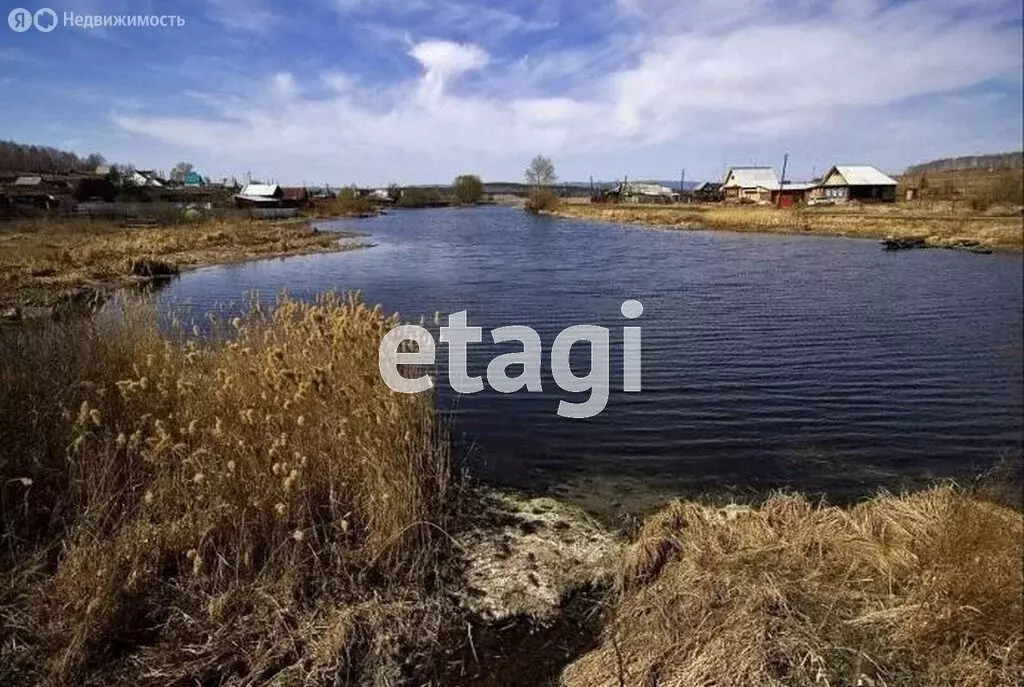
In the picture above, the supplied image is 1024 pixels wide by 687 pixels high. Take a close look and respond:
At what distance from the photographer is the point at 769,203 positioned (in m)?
84.6

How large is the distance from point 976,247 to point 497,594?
40.9 m

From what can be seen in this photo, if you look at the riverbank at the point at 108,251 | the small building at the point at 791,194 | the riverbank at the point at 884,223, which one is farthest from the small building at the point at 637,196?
the riverbank at the point at 108,251

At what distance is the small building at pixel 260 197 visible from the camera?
83.6 m

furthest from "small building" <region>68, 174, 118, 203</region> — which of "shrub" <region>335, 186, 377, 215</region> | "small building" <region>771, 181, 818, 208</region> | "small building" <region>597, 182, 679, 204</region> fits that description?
"small building" <region>597, 182, 679, 204</region>

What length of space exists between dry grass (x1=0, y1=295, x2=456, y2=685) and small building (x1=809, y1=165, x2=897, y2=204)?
263 feet

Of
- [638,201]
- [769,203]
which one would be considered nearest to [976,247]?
[769,203]

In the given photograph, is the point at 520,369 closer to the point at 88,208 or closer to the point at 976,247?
the point at 976,247

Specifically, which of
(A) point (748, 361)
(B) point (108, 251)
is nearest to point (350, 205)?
(B) point (108, 251)

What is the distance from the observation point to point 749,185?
312 feet

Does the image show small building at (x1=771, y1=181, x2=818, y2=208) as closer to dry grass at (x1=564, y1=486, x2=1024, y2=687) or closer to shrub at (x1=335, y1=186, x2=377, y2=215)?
shrub at (x1=335, y1=186, x2=377, y2=215)

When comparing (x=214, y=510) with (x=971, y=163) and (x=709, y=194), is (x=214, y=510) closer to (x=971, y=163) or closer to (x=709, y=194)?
(x=709, y=194)

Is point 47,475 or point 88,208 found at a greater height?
point 88,208

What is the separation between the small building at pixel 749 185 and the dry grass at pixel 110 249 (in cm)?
6337

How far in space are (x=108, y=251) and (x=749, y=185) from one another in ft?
285
